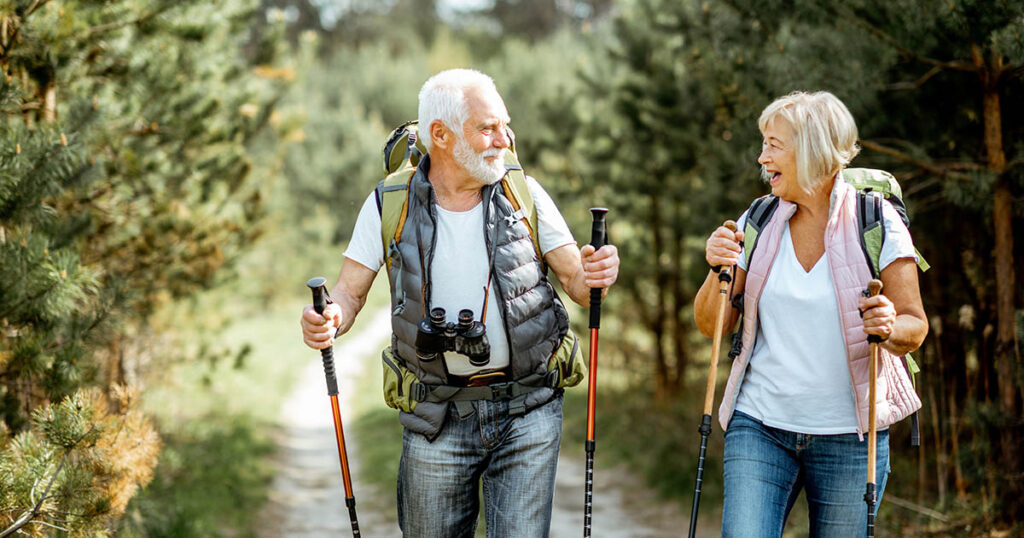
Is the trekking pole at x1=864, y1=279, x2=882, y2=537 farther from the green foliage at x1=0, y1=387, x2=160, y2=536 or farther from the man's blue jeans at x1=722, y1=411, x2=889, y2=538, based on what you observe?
the green foliage at x1=0, y1=387, x2=160, y2=536

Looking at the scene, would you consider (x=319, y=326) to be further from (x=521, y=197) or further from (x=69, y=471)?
(x=69, y=471)

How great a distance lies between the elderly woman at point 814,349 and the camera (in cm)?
308

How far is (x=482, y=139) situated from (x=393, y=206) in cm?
40

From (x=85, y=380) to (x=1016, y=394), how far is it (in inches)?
172

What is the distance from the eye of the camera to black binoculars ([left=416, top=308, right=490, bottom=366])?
316 cm

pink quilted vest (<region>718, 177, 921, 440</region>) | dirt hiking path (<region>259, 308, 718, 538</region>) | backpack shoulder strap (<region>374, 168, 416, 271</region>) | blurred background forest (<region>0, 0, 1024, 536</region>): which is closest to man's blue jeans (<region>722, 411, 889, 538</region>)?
pink quilted vest (<region>718, 177, 921, 440</region>)

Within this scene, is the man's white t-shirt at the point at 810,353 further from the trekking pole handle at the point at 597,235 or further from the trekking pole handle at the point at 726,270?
the trekking pole handle at the point at 597,235

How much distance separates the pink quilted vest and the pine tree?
225 cm

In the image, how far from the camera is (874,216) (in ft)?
10.2

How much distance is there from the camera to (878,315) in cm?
288

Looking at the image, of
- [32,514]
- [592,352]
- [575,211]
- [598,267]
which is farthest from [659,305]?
[32,514]

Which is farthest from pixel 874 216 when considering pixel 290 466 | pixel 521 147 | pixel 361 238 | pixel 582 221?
pixel 521 147

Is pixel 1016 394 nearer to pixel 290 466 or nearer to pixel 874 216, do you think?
pixel 874 216

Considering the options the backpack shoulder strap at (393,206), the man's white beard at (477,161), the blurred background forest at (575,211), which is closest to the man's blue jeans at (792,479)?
the man's white beard at (477,161)
